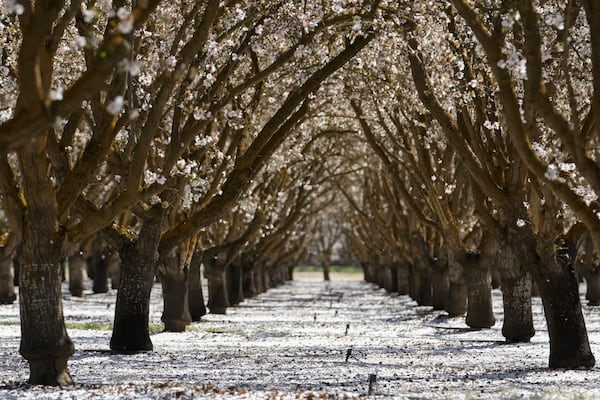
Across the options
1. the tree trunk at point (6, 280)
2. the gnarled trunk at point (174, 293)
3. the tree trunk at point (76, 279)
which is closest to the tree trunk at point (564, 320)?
the gnarled trunk at point (174, 293)

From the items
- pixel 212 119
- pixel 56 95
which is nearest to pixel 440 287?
pixel 212 119

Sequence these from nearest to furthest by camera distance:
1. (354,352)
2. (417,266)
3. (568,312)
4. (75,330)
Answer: (568,312)
(354,352)
(75,330)
(417,266)

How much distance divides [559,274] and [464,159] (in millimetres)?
2197

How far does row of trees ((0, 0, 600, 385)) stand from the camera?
9.89 metres

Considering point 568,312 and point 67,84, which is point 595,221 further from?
point 67,84

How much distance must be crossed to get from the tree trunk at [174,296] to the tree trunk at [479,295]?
6.72 m

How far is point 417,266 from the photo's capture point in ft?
112

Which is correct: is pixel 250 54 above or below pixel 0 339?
above

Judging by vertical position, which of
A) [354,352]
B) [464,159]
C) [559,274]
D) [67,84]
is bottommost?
[354,352]

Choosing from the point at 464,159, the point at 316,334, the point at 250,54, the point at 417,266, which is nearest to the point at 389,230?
the point at 417,266

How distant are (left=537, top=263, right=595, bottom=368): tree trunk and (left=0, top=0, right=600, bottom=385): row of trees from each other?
3 centimetres

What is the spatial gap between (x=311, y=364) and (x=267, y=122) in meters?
4.48

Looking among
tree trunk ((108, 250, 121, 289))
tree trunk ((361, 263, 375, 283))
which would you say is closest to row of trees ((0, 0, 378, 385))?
tree trunk ((108, 250, 121, 289))

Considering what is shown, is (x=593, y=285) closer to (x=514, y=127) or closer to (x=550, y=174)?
(x=514, y=127)
